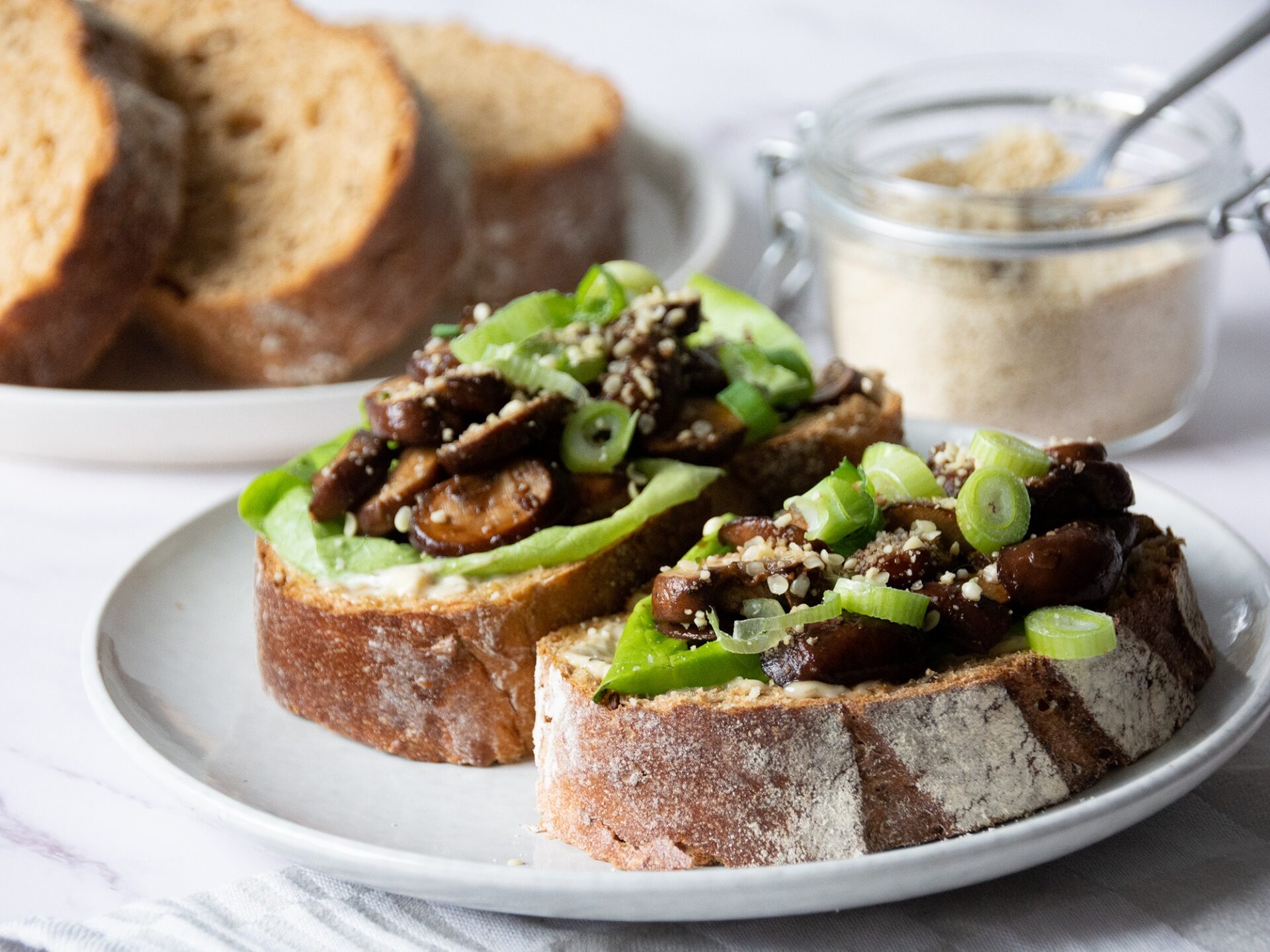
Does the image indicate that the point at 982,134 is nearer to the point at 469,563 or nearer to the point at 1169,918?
the point at 469,563

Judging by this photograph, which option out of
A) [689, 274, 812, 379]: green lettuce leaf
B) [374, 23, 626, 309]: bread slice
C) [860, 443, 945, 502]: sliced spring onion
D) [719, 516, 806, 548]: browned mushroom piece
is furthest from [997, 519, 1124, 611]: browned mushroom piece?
[374, 23, 626, 309]: bread slice

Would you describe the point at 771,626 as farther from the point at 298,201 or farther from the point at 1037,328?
the point at 298,201

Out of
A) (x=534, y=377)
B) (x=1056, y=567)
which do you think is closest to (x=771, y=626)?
(x=1056, y=567)

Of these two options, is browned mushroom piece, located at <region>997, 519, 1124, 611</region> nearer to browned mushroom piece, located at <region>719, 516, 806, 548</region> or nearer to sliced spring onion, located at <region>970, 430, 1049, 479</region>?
sliced spring onion, located at <region>970, 430, 1049, 479</region>

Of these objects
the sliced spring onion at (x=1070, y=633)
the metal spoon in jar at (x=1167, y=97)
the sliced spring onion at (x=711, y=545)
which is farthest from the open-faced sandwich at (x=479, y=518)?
the metal spoon in jar at (x=1167, y=97)

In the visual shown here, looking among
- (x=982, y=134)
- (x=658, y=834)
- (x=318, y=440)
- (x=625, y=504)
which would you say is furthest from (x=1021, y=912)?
(x=982, y=134)

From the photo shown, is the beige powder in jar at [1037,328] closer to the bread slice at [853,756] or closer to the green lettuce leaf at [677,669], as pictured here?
the bread slice at [853,756]
